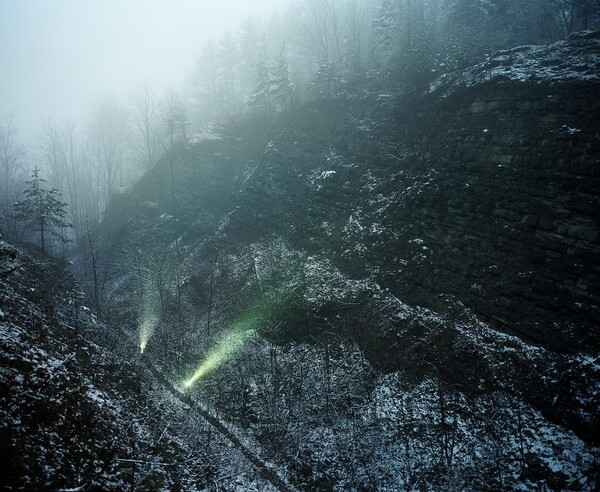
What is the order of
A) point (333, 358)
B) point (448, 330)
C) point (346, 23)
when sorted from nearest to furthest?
1. point (448, 330)
2. point (333, 358)
3. point (346, 23)

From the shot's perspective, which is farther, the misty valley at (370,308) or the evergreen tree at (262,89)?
the evergreen tree at (262,89)

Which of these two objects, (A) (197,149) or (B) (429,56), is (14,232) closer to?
(A) (197,149)

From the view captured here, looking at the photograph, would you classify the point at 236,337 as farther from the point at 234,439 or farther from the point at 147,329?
the point at 147,329

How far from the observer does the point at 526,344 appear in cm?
1229

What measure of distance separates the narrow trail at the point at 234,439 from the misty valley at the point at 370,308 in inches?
3.6

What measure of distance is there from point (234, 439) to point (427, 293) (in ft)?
35.5

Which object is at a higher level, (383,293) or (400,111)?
(400,111)

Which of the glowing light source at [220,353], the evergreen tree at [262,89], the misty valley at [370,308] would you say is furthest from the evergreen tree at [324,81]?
the glowing light source at [220,353]

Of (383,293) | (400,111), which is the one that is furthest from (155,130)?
(383,293)

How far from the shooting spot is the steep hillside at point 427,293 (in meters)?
11.2

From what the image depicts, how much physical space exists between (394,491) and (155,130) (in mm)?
50912

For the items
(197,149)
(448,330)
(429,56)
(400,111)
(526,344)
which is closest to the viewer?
(526,344)

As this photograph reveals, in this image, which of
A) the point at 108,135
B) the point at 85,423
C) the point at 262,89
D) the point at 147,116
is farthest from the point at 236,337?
the point at 108,135

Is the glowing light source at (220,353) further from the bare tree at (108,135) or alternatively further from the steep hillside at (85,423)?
the bare tree at (108,135)
